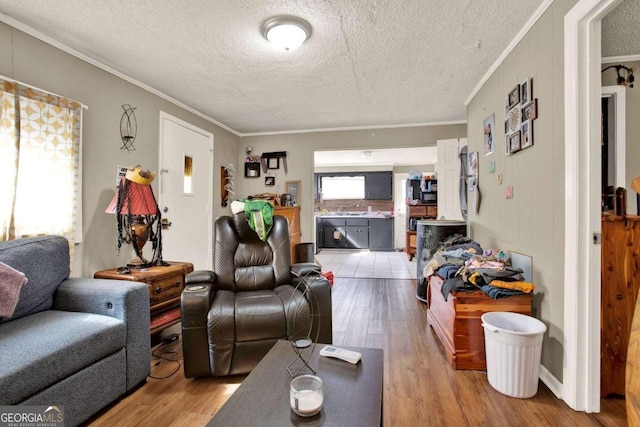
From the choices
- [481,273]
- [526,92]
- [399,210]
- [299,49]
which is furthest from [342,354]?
[399,210]

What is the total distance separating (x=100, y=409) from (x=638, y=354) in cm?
212

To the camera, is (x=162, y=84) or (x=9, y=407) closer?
(x=9, y=407)

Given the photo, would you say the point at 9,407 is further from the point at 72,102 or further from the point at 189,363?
the point at 72,102

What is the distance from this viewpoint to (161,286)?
7.47 ft

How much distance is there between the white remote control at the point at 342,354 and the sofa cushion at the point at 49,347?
45.0 inches

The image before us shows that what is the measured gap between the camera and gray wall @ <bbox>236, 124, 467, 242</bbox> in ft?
14.3

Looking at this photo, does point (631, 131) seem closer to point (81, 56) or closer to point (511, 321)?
point (511, 321)

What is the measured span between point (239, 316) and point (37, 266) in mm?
1216

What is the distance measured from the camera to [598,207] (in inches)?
59.6

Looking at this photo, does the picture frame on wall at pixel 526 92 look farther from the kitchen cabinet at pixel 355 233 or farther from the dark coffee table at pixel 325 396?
the kitchen cabinet at pixel 355 233

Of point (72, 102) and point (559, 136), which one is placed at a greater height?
point (72, 102)

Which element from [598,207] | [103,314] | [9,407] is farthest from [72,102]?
[598,207]

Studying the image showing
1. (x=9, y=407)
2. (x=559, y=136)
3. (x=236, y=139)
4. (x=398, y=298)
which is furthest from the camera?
(x=236, y=139)

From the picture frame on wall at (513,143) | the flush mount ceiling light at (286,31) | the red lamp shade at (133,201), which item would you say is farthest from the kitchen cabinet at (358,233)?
the flush mount ceiling light at (286,31)
